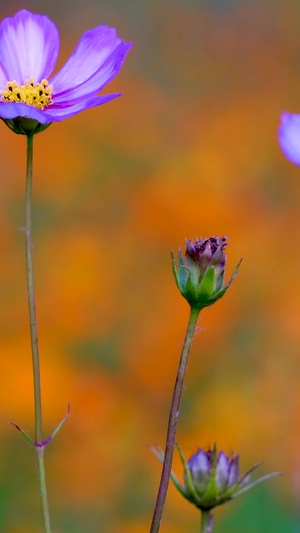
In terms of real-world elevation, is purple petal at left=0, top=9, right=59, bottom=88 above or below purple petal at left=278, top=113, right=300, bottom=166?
above

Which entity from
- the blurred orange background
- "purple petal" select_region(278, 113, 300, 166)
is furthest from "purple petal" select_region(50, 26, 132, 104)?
the blurred orange background

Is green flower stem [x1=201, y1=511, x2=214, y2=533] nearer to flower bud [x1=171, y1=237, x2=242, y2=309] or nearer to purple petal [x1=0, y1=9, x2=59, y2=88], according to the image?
flower bud [x1=171, y1=237, x2=242, y2=309]

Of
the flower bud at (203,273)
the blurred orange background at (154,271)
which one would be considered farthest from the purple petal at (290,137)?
the blurred orange background at (154,271)

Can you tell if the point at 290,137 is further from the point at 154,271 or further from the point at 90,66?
the point at 154,271

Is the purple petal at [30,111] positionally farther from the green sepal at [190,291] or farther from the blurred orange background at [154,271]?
the blurred orange background at [154,271]

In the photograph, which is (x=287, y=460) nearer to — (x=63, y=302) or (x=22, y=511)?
(x=22, y=511)

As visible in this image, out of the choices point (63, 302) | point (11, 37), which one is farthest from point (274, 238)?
point (11, 37)
